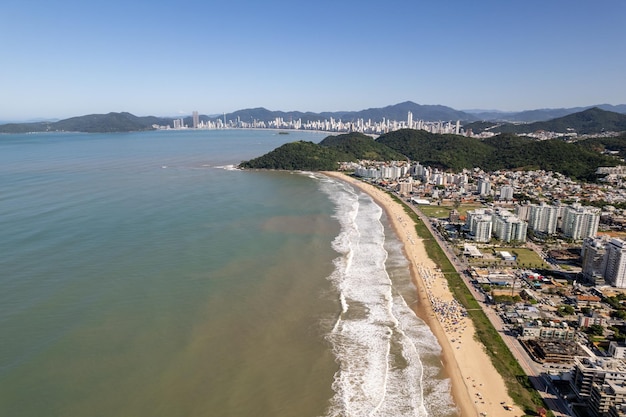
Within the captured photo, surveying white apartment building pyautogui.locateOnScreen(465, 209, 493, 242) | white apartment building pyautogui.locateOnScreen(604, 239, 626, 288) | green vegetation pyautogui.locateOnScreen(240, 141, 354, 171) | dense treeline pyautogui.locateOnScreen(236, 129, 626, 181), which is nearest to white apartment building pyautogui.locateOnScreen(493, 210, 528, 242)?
white apartment building pyautogui.locateOnScreen(465, 209, 493, 242)

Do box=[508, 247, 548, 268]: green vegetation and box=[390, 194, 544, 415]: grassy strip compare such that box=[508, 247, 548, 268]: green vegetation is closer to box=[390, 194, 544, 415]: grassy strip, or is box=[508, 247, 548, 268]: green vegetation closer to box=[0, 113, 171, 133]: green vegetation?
box=[390, 194, 544, 415]: grassy strip

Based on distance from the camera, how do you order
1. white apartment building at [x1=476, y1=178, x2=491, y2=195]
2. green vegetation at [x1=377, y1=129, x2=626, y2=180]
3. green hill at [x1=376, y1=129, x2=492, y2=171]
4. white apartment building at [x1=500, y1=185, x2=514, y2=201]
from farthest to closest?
green hill at [x1=376, y1=129, x2=492, y2=171]
green vegetation at [x1=377, y1=129, x2=626, y2=180]
white apartment building at [x1=476, y1=178, x2=491, y2=195]
white apartment building at [x1=500, y1=185, x2=514, y2=201]

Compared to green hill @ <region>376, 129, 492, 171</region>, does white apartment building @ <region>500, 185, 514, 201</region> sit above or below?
below

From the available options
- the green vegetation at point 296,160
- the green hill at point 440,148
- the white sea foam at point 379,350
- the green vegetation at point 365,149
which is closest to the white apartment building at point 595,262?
the white sea foam at point 379,350

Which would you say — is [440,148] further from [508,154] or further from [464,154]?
[508,154]

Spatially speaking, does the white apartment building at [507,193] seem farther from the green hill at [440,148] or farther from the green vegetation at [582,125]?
the green vegetation at [582,125]
